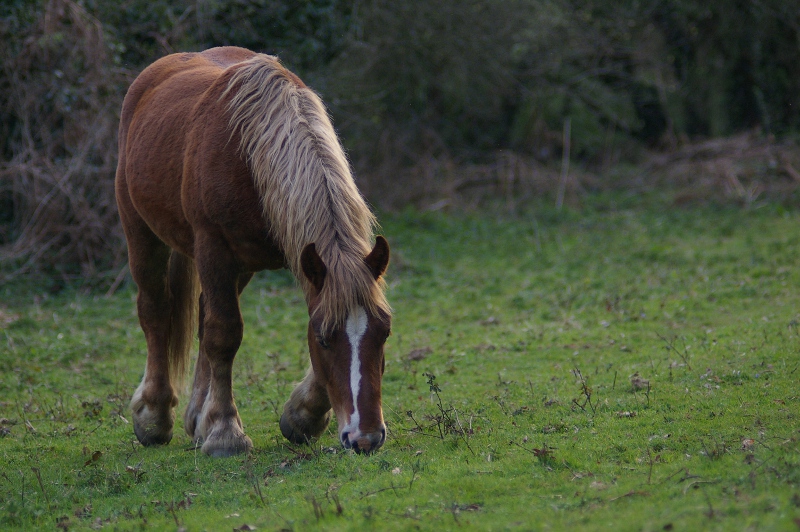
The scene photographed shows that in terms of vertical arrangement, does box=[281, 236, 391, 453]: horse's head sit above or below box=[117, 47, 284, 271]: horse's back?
below

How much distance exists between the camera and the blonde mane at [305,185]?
4.02 metres

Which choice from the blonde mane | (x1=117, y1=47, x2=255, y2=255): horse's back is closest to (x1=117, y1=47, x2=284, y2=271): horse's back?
(x1=117, y1=47, x2=255, y2=255): horse's back

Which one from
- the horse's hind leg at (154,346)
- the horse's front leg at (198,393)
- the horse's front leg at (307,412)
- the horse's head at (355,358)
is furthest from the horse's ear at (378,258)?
the horse's hind leg at (154,346)

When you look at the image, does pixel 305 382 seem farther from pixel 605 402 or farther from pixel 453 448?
pixel 605 402

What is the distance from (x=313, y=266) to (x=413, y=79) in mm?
11539

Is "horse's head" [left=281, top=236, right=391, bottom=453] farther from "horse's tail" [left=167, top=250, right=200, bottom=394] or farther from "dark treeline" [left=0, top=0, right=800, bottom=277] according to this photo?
"dark treeline" [left=0, top=0, right=800, bottom=277]

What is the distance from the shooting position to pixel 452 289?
391 inches

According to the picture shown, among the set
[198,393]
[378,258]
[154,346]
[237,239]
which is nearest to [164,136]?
[237,239]

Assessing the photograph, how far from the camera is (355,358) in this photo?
3.99 meters

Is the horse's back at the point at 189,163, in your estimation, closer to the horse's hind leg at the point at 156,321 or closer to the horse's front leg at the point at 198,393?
the horse's hind leg at the point at 156,321

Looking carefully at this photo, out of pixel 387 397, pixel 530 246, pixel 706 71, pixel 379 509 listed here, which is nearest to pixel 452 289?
pixel 530 246

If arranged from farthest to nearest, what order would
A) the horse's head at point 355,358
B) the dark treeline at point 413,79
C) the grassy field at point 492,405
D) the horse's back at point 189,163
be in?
the dark treeline at point 413,79 < the horse's back at point 189,163 < the horse's head at point 355,358 < the grassy field at point 492,405

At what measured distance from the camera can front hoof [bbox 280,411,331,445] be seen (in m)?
4.80

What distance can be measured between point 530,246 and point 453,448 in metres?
7.60
